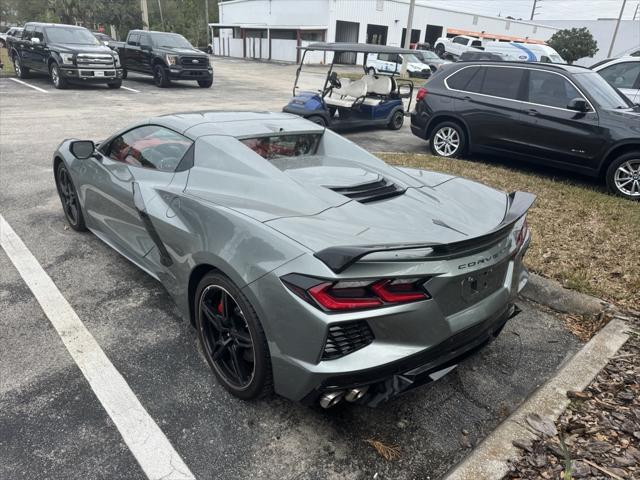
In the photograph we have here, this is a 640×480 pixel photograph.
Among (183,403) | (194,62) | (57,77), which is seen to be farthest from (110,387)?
(194,62)

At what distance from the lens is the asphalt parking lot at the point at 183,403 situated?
2139mm

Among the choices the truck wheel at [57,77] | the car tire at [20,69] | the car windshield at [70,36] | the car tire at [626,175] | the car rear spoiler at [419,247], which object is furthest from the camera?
the car tire at [20,69]

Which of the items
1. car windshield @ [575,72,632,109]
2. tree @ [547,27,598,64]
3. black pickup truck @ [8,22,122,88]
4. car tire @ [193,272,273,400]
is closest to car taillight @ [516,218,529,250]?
car tire @ [193,272,273,400]

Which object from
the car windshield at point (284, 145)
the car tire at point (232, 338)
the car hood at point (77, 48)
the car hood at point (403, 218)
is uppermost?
the car hood at point (77, 48)

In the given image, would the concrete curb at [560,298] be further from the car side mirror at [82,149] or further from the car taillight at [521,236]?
the car side mirror at [82,149]

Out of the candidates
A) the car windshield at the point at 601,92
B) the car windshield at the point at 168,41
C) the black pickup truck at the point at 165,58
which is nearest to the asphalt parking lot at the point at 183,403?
the car windshield at the point at 601,92

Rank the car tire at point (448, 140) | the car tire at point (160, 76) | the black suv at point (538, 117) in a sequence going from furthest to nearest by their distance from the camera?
the car tire at point (160, 76) → the car tire at point (448, 140) → the black suv at point (538, 117)

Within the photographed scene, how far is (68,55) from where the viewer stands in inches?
534

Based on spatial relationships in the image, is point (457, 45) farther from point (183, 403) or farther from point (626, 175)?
point (183, 403)

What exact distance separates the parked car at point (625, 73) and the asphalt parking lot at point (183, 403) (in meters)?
8.02

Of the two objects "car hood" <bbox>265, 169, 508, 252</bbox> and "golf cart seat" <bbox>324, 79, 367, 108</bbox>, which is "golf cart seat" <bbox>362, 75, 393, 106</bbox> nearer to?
"golf cart seat" <bbox>324, 79, 367, 108</bbox>

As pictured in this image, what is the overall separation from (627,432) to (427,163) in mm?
5466

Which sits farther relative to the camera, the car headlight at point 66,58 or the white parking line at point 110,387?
the car headlight at point 66,58

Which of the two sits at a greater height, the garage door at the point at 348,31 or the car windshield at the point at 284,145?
the garage door at the point at 348,31
